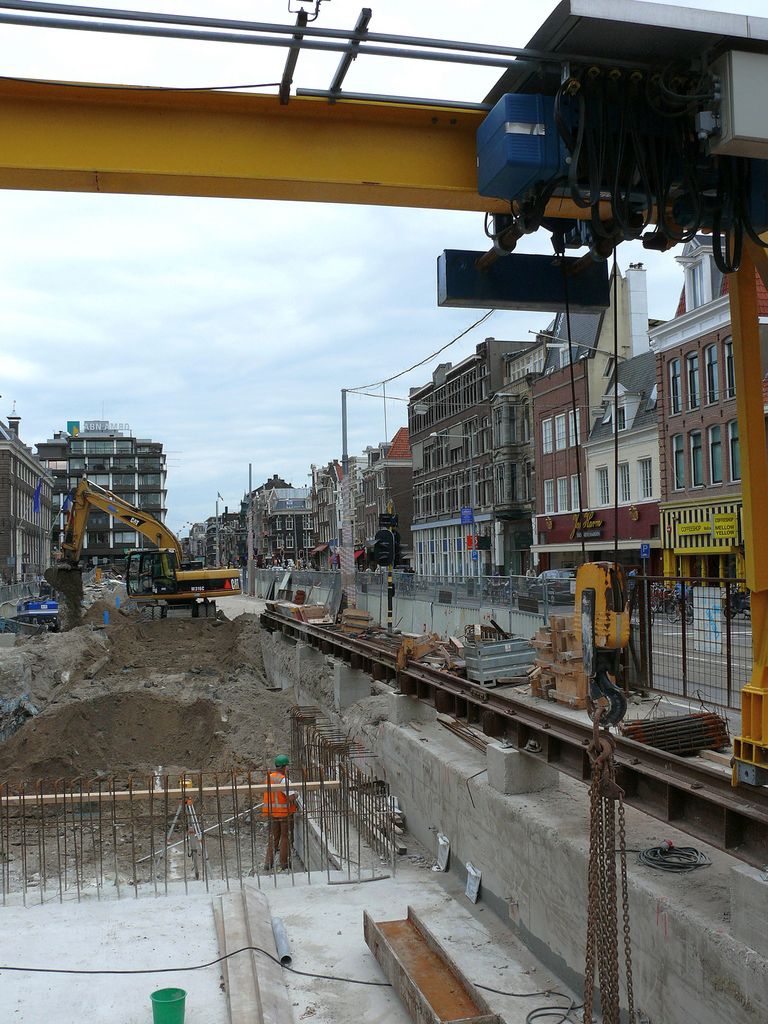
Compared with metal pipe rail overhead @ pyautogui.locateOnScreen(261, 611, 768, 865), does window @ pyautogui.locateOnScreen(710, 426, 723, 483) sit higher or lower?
higher

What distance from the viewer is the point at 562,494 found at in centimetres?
4625

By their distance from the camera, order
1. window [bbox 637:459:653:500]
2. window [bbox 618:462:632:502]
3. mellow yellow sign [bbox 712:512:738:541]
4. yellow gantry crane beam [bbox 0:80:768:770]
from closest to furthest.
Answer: yellow gantry crane beam [bbox 0:80:768:770], mellow yellow sign [bbox 712:512:738:541], window [bbox 637:459:653:500], window [bbox 618:462:632:502]

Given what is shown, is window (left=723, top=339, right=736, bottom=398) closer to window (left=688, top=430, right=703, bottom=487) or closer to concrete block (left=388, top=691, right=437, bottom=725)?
window (left=688, top=430, right=703, bottom=487)

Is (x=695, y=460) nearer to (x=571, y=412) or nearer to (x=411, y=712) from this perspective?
(x=571, y=412)


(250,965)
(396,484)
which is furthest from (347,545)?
(396,484)

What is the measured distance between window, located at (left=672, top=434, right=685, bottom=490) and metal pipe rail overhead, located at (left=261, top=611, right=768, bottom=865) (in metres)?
24.9

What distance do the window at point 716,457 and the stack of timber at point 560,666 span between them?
2150 cm

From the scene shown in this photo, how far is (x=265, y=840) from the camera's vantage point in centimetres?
1334

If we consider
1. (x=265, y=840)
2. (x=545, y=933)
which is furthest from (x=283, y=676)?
(x=545, y=933)

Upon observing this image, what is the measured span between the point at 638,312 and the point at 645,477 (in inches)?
372

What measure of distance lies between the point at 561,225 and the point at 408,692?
25.9ft

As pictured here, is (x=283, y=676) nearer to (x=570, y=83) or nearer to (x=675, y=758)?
(x=675, y=758)

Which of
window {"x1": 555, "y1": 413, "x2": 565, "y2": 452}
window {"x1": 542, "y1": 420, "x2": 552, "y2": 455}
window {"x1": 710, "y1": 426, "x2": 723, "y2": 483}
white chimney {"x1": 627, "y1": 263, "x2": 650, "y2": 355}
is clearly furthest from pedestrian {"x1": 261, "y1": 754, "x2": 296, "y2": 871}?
window {"x1": 542, "y1": 420, "x2": 552, "y2": 455}

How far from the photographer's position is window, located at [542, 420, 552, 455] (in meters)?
47.3
